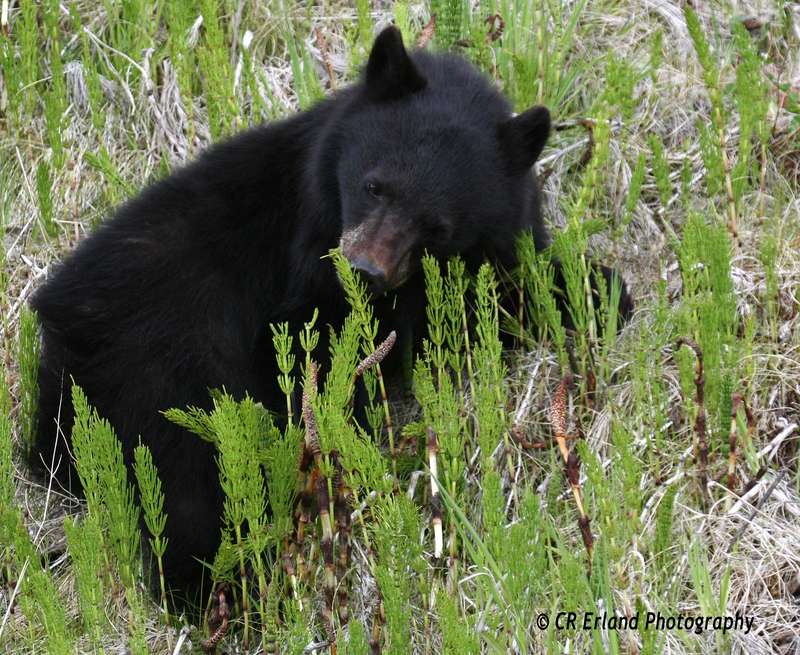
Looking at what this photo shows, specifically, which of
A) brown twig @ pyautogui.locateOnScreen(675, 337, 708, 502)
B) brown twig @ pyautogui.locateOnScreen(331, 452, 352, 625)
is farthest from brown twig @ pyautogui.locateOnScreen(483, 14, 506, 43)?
brown twig @ pyautogui.locateOnScreen(331, 452, 352, 625)

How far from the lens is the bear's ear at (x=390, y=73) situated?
4.21 m

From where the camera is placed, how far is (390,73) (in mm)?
4270

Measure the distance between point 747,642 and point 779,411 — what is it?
37.5 inches

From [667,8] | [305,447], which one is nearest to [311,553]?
[305,447]

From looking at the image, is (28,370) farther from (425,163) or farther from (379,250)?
(425,163)

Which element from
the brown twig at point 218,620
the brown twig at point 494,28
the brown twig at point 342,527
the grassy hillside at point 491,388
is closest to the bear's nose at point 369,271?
the grassy hillside at point 491,388

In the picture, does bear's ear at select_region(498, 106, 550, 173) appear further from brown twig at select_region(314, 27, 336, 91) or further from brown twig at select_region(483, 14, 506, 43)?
brown twig at select_region(314, 27, 336, 91)

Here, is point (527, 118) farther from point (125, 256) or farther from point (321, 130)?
point (125, 256)

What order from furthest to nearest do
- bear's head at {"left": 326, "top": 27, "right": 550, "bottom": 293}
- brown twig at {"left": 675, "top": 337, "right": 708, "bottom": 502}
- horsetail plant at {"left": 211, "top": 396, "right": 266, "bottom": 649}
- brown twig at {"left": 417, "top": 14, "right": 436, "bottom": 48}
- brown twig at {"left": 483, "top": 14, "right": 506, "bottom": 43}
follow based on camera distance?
brown twig at {"left": 483, "top": 14, "right": 506, "bottom": 43}, brown twig at {"left": 417, "top": 14, "right": 436, "bottom": 48}, bear's head at {"left": 326, "top": 27, "right": 550, "bottom": 293}, brown twig at {"left": 675, "top": 337, "right": 708, "bottom": 502}, horsetail plant at {"left": 211, "top": 396, "right": 266, "bottom": 649}

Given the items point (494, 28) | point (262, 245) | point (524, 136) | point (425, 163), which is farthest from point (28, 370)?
point (494, 28)

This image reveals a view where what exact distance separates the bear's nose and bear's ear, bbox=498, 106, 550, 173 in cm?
76

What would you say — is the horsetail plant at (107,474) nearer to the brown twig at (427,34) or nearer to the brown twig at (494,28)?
the brown twig at (427,34)

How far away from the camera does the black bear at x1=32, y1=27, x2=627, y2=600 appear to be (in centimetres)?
412

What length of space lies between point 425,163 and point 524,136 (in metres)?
0.41
